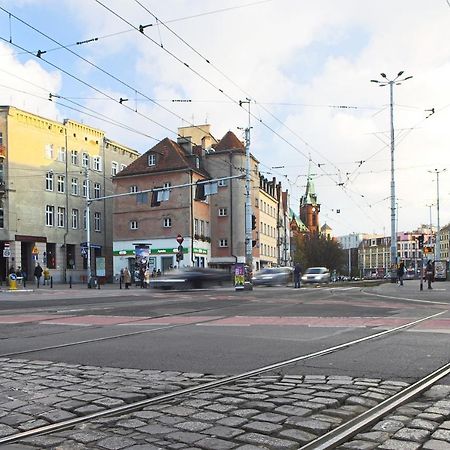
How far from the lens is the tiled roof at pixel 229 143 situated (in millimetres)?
65250

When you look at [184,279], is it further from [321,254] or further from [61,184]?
[321,254]

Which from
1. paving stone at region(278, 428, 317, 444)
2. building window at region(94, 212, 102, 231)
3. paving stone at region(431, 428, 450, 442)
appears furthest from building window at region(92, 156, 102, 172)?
paving stone at region(431, 428, 450, 442)

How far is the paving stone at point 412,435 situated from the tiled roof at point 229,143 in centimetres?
6067

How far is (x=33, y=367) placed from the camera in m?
7.87

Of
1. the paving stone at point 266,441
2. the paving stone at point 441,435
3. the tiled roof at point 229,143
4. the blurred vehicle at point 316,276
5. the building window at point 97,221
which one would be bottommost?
the blurred vehicle at point 316,276

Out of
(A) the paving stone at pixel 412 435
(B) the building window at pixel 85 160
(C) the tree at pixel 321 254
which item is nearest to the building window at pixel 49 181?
(B) the building window at pixel 85 160

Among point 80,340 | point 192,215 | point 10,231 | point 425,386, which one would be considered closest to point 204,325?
point 80,340

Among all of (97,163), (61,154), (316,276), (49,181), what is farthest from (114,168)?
(316,276)

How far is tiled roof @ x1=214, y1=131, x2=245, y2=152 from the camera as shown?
6525cm

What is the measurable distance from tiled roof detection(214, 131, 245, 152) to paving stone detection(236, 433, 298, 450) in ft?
200

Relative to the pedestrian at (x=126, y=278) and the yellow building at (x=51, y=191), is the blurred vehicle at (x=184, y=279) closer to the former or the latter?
the pedestrian at (x=126, y=278)

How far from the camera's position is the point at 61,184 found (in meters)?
58.2

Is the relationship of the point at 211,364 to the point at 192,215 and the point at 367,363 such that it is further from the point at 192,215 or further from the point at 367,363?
the point at 192,215

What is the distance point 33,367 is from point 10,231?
150 feet
